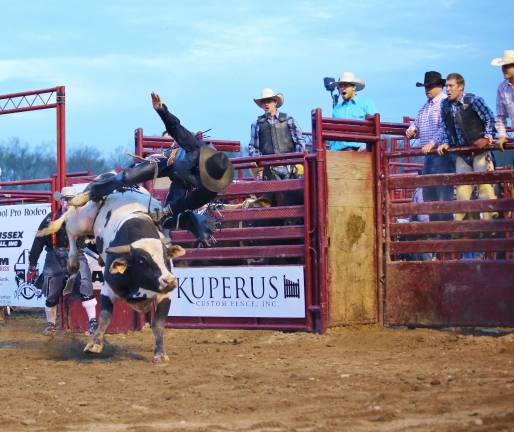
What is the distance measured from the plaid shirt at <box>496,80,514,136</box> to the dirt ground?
76.3 inches

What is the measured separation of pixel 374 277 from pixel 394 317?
0.44 metres

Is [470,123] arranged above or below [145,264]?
above

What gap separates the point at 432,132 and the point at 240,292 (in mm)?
2443

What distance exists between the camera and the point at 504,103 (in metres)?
9.05

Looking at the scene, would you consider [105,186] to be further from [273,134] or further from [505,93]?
[505,93]

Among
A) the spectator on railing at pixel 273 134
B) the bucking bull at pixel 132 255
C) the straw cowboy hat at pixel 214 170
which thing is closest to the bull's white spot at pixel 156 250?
the bucking bull at pixel 132 255

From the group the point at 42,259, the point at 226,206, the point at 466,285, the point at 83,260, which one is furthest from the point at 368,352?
the point at 42,259

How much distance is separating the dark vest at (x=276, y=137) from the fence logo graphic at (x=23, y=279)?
364 centimetres

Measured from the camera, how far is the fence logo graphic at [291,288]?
9586 millimetres

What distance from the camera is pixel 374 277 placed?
9.73 meters

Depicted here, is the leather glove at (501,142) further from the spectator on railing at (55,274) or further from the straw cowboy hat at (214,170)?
the spectator on railing at (55,274)

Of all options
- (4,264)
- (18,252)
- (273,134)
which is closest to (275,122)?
(273,134)

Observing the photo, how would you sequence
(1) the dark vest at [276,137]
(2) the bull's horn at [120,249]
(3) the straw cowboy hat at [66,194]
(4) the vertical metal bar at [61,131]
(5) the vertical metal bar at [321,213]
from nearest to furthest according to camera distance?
(2) the bull's horn at [120,249] → (5) the vertical metal bar at [321,213] → (3) the straw cowboy hat at [66,194] → (1) the dark vest at [276,137] → (4) the vertical metal bar at [61,131]

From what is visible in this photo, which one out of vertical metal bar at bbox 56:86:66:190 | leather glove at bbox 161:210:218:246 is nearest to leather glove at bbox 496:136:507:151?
leather glove at bbox 161:210:218:246
